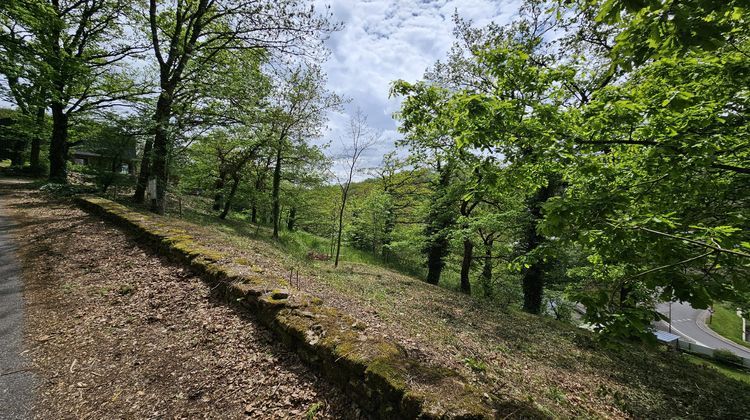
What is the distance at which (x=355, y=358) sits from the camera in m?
2.94

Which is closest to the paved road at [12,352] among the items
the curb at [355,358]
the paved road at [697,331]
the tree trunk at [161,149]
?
the curb at [355,358]

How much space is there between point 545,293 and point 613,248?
1197 centimetres

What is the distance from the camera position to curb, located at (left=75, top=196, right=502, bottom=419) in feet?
7.95

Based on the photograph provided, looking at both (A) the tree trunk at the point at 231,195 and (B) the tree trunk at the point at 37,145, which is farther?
(B) the tree trunk at the point at 37,145

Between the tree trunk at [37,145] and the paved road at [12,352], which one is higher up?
the tree trunk at [37,145]

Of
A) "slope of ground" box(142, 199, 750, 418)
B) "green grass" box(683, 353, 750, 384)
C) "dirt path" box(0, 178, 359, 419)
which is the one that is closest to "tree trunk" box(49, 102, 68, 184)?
"dirt path" box(0, 178, 359, 419)

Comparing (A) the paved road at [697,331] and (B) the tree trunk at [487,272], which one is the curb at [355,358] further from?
(A) the paved road at [697,331]

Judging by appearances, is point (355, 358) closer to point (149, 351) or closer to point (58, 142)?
point (149, 351)

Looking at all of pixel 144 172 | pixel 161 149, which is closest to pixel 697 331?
pixel 161 149

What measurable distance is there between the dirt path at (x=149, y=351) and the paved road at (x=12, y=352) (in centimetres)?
11

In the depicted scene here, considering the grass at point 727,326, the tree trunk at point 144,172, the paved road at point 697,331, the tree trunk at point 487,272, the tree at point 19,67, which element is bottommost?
the paved road at point 697,331

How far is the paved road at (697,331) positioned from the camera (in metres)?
31.1

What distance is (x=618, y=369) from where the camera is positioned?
19.9 feet

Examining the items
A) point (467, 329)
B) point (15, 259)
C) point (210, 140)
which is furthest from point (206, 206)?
point (467, 329)
